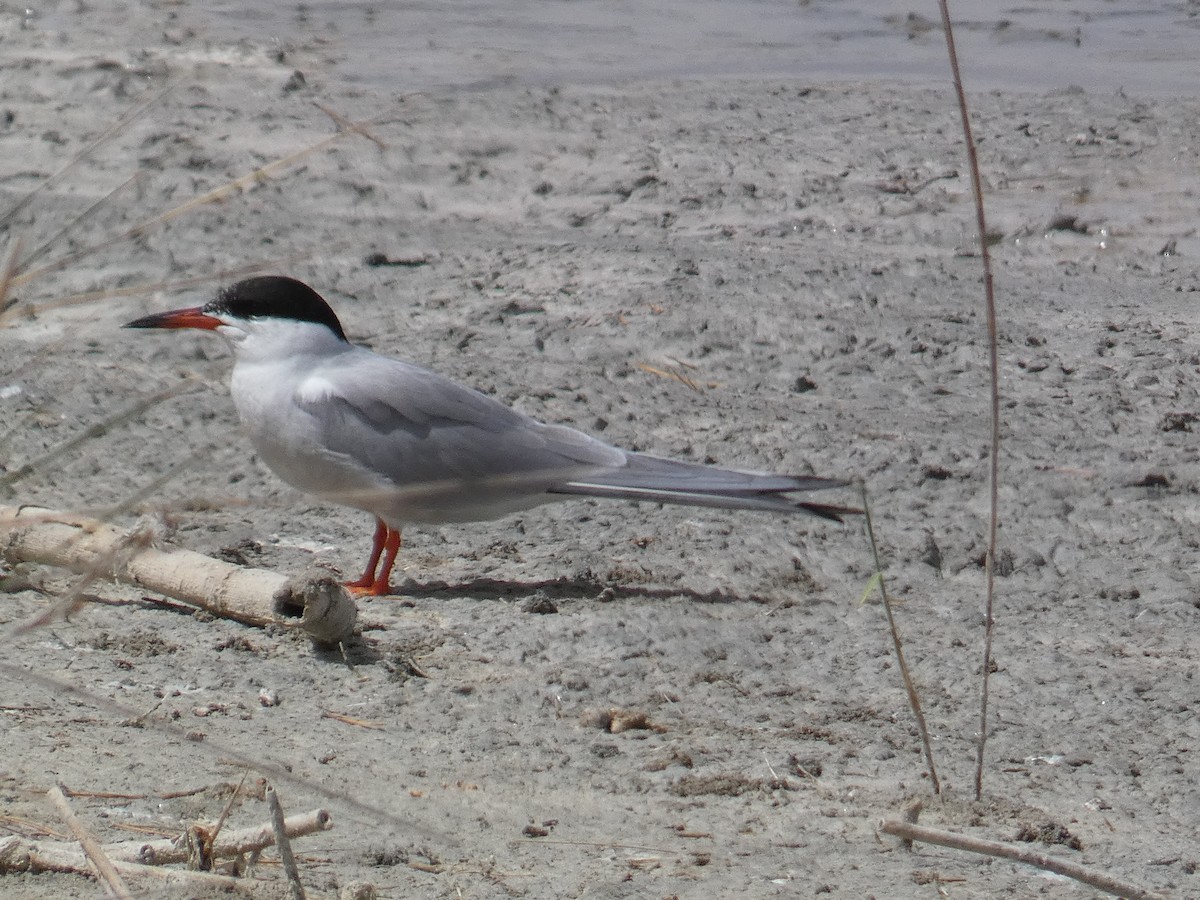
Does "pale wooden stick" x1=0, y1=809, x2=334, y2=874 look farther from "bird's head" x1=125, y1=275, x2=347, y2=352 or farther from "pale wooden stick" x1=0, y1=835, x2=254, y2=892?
"bird's head" x1=125, y1=275, x2=347, y2=352

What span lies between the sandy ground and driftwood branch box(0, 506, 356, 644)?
2.8 inches

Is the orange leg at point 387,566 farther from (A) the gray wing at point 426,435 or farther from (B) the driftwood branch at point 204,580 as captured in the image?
(B) the driftwood branch at point 204,580

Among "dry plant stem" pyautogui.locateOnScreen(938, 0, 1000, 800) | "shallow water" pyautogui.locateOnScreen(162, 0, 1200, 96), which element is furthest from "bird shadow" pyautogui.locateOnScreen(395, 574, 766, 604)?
"shallow water" pyautogui.locateOnScreen(162, 0, 1200, 96)

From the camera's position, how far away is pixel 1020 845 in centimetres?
281

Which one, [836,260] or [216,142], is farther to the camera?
[216,142]

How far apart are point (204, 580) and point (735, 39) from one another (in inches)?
226

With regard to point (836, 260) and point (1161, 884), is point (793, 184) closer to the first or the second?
point (836, 260)

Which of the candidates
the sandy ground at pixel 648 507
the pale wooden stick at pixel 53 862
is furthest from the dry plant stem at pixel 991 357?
the pale wooden stick at pixel 53 862

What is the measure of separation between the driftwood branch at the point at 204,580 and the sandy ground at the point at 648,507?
70 millimetres

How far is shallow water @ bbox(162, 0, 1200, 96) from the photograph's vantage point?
8055 millimetres

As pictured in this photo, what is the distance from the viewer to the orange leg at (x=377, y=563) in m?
4.13

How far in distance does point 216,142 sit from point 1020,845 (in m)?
5.45

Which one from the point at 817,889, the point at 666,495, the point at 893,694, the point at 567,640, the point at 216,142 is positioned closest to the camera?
the point at 817,889

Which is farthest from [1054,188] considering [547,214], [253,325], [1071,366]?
[253,325]
